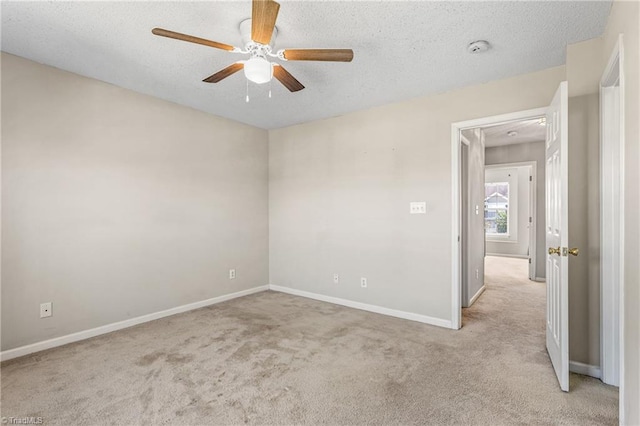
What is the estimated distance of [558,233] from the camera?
216 cm

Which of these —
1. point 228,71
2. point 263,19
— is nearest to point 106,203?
point 228,71

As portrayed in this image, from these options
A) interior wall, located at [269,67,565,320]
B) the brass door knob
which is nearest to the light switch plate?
interior wall, located at [269,67,565,320]

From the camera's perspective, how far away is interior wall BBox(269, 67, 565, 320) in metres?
3.28

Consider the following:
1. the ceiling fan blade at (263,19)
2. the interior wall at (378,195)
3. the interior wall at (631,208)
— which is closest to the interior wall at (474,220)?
the interior wall at (378,195)

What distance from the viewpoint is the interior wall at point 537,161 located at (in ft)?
18.3

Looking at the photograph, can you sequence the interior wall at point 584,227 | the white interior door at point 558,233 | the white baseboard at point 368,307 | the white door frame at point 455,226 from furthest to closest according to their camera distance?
the white baseboard at point 368,307 → the white door frame at point 455,226 → the interior wall at point 584,227 → the white interior door at point 558,233

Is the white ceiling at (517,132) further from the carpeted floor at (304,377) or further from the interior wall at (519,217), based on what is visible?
the carpeted floor at (304,377)

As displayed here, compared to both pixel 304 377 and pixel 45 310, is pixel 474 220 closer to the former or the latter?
pixel 304 377

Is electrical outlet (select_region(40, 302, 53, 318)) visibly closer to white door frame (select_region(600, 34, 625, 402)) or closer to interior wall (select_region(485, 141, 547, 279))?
white door frame (select_region(600, 34, 625, 402))

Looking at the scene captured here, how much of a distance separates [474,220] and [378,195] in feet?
5.23

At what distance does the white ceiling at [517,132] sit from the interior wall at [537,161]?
0.17 m

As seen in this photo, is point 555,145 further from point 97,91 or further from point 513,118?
point 97,91

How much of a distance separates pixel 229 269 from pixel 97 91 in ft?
8.03

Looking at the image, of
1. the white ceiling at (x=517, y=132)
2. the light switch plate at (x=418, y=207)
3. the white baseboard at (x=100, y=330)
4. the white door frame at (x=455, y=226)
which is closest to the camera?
the white baseboard at (x=100, y=330)
